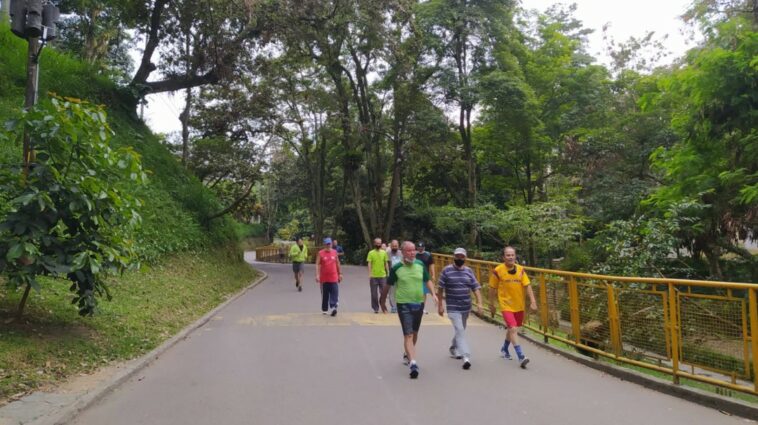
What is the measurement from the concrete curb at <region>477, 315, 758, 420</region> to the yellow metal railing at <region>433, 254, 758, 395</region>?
146 mm

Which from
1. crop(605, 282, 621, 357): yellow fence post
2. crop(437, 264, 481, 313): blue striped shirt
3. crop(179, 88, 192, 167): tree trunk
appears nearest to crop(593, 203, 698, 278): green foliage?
crop(605, 282, 621, 357): yellow fence post

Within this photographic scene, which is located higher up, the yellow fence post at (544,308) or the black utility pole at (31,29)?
the black utility pole at (31,29)

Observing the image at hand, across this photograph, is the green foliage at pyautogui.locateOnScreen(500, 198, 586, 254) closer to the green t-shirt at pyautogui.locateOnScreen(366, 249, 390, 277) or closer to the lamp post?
the green t-shirt at pyautogui.locateOnScreen(366, 249, 390, 277)

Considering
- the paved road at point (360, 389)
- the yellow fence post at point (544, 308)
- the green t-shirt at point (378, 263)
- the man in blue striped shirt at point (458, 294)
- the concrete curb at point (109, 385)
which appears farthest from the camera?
the green t-shirt at point (378, 263)

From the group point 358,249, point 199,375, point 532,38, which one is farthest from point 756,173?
point 358,249

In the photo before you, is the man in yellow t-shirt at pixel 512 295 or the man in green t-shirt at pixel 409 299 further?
the man in yellow t-shirt at pixel 512 295

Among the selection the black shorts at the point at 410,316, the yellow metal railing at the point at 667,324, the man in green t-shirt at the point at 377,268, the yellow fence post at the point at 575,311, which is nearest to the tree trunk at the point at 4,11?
the man in green t-shirt at the point at 377,268

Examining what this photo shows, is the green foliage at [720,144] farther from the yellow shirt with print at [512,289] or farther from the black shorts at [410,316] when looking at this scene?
the black shorts at [410,316]

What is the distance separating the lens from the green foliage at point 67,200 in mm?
6355

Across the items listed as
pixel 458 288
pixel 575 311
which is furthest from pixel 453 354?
pixel 575 311

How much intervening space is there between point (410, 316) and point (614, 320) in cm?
287

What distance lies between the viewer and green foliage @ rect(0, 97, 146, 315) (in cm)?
636

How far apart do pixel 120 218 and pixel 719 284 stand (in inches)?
289

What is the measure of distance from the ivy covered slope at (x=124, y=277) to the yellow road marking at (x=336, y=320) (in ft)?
5.00
